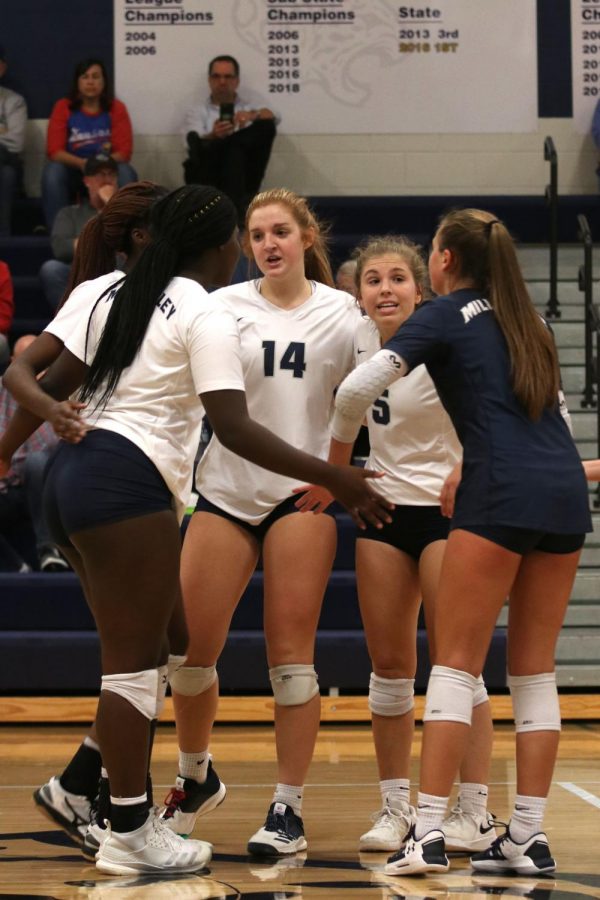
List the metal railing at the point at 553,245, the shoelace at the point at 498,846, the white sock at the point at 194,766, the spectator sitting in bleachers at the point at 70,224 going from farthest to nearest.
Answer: the metal railing at the point at 553,245 → the spectator sitting in bleachers at the point at 70,224 → the white sock at the point at 194,766 → the shoelace at the point at 498,846

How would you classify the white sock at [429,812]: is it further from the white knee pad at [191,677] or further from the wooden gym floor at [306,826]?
the white knee pad at [191,677]

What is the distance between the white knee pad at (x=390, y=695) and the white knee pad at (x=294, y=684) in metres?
0.19

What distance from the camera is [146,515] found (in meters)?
3.02

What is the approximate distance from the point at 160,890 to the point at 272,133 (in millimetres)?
6380

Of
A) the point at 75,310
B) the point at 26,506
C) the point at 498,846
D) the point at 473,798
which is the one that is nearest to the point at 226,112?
the point at 26,506

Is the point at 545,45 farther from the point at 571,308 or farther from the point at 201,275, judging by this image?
the point at 201,275

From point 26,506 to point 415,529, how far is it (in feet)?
11.5

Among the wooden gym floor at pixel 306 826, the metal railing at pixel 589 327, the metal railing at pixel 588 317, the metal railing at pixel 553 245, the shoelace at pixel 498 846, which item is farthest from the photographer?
the metal railing at pixel 553 245

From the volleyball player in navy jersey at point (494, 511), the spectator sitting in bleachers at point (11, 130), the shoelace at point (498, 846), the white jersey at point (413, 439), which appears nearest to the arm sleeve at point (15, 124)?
the spectator sitting in bleachers at point (11, 130)

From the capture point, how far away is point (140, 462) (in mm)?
3055

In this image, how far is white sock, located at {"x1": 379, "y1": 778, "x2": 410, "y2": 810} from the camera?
354 cm

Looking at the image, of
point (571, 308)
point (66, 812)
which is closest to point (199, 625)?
point (66, 812)

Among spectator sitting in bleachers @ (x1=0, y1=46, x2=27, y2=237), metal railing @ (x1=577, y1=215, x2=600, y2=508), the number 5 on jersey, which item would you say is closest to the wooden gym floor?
the number 5 on jersey

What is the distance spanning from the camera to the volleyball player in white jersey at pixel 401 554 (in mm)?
3471
